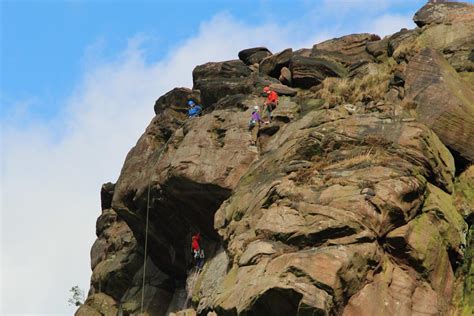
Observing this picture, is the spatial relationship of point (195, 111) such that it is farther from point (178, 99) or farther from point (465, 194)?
point (465, 194)

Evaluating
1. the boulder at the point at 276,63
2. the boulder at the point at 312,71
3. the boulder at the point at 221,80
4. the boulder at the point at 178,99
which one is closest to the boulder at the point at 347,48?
the boulder at the point at 276,63

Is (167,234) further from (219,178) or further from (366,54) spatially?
(366,54)

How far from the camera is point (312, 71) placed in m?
47.3

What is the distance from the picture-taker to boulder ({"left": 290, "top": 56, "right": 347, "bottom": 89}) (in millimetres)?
47000

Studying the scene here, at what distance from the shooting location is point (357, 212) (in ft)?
101

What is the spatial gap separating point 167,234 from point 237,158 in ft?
26.1

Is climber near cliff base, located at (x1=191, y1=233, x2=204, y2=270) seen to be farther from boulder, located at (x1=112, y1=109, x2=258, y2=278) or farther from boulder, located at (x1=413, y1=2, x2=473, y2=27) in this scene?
boulder, located at (x1=413, y1=2, x2=473, y2=27)

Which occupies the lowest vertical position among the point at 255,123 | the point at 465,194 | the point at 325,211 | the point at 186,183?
the point at 465,194

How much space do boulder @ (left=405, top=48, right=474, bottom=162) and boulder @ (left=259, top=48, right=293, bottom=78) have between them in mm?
11347

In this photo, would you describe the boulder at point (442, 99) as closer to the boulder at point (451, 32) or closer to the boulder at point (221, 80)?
the boulder at point (451, 32)

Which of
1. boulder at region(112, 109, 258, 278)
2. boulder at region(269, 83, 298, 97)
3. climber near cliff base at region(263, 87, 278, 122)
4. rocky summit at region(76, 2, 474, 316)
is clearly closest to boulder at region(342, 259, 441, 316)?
rocky summit at region(76, 2, 474, 316)

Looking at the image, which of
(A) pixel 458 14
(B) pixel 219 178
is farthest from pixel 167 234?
(A) pixel 458 14

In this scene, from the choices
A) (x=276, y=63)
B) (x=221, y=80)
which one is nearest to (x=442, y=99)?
(x=276, y=63)

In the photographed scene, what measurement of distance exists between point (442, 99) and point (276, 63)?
15049mm
